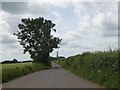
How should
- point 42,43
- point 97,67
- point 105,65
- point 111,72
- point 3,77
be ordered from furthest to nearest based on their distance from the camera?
point 42,43, point 3,77, point 97,67, point 105,65, point 111,72

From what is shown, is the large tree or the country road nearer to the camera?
the country road

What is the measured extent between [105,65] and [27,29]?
73.3 meters

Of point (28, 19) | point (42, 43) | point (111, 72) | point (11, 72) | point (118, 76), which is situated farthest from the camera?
point (28, 19)

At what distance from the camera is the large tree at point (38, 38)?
300 ft

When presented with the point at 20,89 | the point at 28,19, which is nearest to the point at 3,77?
the point at 20,89

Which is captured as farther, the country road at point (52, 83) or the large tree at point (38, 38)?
the large tree at point (38, 38)

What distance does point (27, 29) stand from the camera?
96188 millimetres

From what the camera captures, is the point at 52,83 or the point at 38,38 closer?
the point at 52,83

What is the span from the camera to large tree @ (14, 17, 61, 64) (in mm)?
91562

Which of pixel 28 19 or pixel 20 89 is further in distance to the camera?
pixel 28 19

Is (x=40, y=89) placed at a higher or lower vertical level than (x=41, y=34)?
lower

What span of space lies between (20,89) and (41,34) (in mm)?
74456

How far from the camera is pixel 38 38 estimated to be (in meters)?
92.8

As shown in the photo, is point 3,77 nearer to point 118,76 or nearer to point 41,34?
point 118,76
